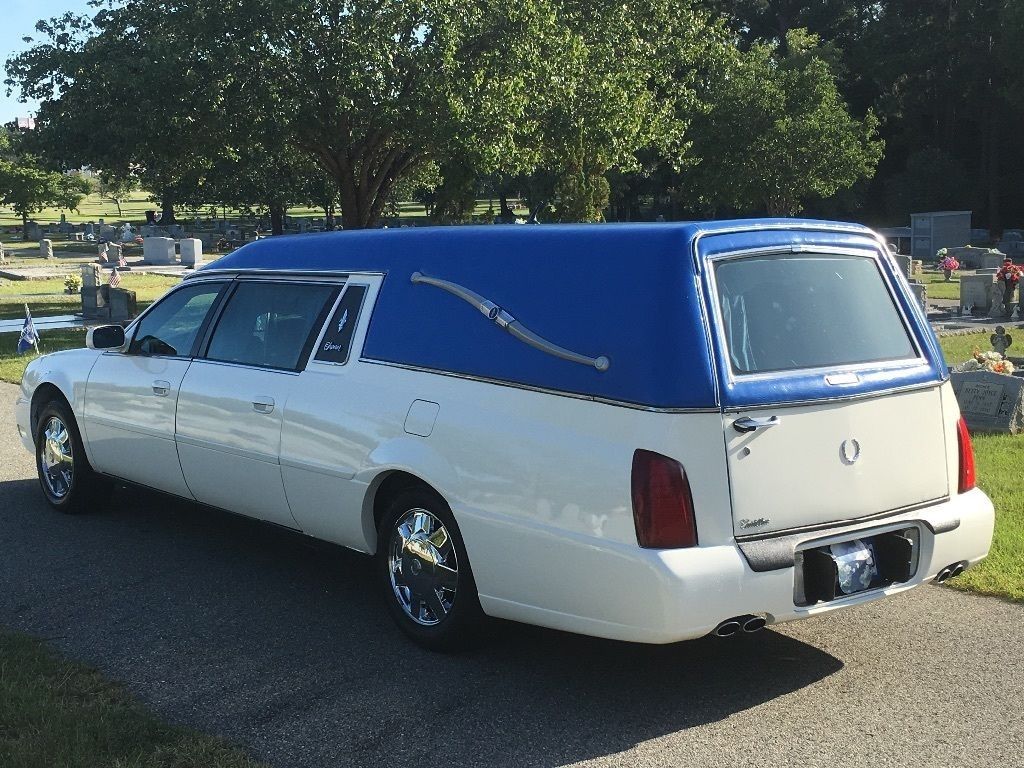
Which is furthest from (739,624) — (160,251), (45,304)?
(160,251)

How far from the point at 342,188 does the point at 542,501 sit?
66.7 ft

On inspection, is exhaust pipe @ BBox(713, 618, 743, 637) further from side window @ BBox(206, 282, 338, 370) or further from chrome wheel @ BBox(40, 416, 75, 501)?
chrome wheel @ BBox(40, 416, 75, 501)

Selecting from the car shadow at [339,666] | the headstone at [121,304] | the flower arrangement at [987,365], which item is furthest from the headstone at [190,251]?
the car shadow at [339,666]

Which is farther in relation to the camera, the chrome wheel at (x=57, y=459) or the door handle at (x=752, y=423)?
the chrome wheel at (x=57, y=459)

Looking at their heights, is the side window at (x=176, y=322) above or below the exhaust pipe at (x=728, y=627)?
above

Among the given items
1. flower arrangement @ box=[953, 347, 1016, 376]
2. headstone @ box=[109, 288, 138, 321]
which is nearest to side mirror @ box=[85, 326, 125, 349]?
flower arrangement @ box=[953, 347, 1016, 376]

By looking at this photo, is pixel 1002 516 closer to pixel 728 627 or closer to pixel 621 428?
pixel 728 627

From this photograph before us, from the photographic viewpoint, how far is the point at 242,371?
6023 mm

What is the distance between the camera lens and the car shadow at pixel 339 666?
13.7ft

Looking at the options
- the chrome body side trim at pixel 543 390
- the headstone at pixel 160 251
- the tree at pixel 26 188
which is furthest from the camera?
the tree at pixel 26 188

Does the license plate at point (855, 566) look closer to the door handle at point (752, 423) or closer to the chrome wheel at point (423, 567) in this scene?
the door handle at point (752, 423)

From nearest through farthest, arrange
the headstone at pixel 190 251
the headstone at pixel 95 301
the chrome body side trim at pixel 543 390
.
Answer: the chrome body side trim at pixel 543 390, the headstone at pixel 95 301, the headstone at pixel 190 251

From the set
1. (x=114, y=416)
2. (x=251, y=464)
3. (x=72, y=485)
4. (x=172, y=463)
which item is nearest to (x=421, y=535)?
(x=251, y=464)

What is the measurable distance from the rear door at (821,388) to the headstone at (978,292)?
18.1 meters
